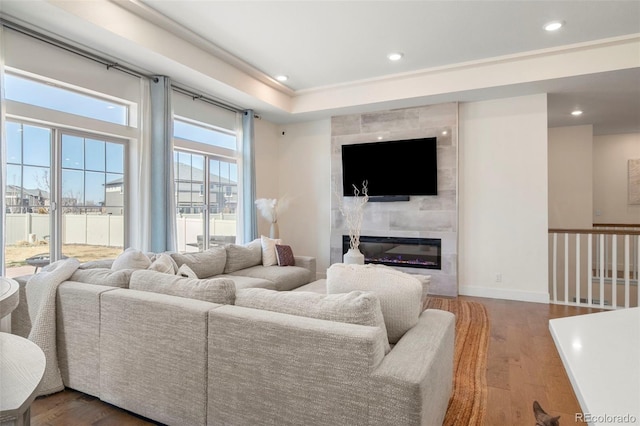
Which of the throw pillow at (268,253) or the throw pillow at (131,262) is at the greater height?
the throw pillow at (131,262)

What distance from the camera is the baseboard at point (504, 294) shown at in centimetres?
469

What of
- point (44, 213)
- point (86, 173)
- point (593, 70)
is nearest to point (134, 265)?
point (44, 213)

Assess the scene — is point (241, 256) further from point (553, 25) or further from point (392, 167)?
point (553, 25)

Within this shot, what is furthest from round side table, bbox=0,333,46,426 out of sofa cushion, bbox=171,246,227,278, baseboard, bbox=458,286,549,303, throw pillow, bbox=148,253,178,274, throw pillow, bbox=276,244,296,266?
baseboard, bbox=458,286,549,303

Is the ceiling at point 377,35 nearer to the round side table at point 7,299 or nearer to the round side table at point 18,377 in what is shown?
the round side table at point 7,299

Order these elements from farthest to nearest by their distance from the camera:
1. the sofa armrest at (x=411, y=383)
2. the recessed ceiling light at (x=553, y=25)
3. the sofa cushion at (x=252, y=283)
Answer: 1. the sofa cushion at (x=252, y=283)
2. the recessed ceiling light at (x=553, y=25)
3. the sofa armrest at (x=411, y=383)

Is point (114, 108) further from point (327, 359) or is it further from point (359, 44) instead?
point (327, 359)

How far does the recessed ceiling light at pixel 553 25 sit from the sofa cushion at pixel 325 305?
136 inches

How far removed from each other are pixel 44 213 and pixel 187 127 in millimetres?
2037

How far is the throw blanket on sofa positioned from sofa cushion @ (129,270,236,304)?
0.56 metres

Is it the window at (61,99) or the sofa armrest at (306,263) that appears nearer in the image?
the window at (61,99)

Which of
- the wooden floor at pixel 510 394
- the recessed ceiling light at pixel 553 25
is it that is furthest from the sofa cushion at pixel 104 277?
the recessed ceiling light at pixel 553 25

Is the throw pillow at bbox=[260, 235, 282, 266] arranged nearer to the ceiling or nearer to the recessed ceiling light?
the ceiling

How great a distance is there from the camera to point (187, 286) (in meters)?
2.04
